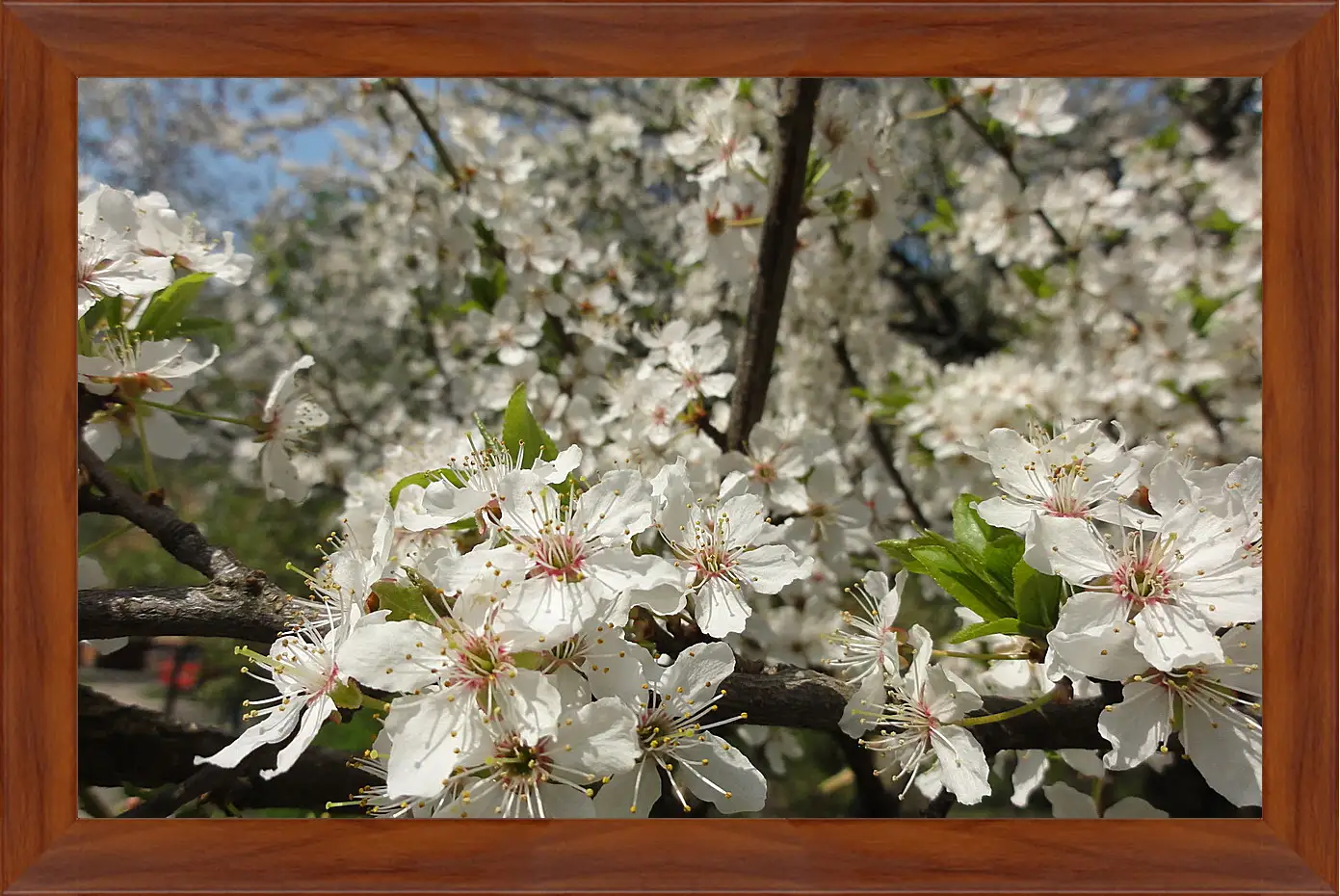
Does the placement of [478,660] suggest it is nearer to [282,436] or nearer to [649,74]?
[649,74]

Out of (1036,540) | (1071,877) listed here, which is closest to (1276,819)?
(1071,877)

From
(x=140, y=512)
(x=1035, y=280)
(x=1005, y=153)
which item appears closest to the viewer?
(x=140, y=512)

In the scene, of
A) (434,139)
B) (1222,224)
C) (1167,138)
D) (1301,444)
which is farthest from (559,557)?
(1167,138)

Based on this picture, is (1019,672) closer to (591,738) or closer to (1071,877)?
(1071,877)

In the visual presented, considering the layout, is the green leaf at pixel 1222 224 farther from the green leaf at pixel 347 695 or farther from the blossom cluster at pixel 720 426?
the green leaf at pixel 347 695

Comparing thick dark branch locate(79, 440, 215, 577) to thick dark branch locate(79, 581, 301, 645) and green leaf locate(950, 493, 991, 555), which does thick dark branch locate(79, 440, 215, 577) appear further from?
green leaf locate(950, 493, 991, 555)
